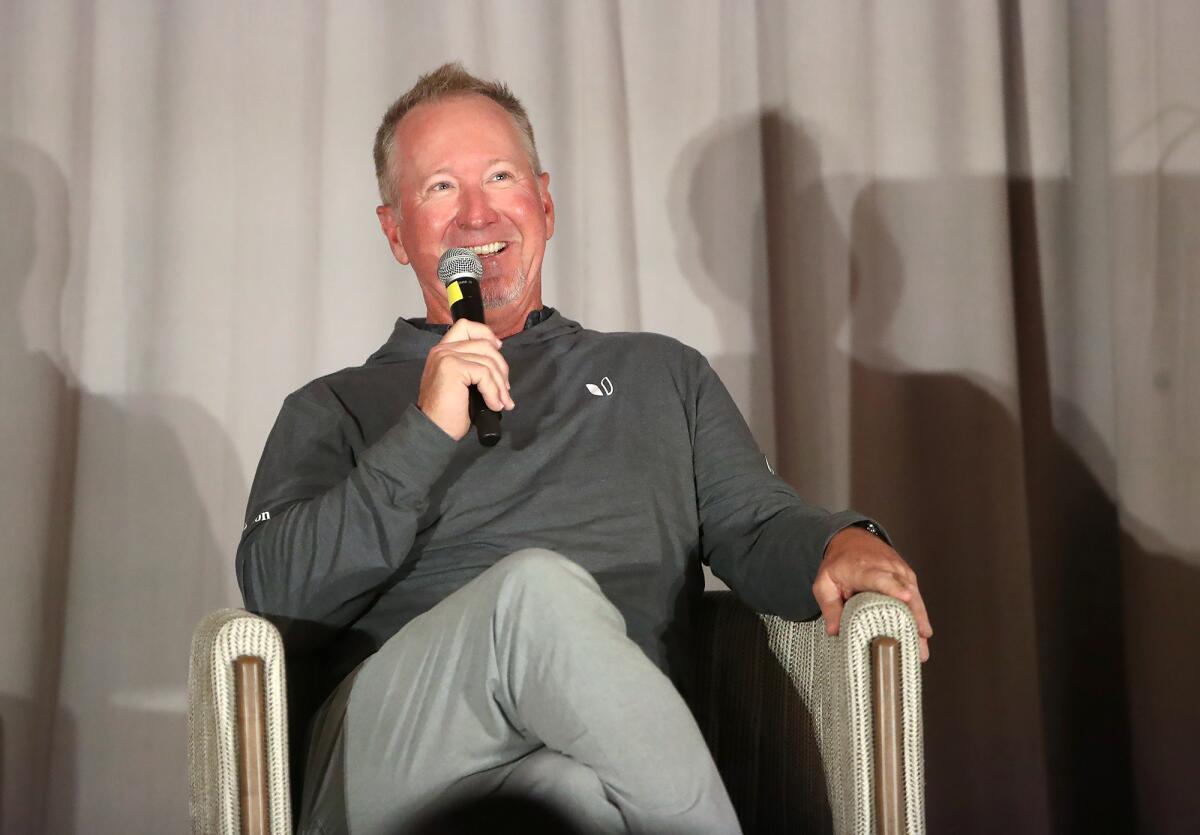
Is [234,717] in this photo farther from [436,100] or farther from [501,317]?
[436,100]

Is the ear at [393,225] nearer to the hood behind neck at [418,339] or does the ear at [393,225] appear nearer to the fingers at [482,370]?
the hood behind neck at [418,339]

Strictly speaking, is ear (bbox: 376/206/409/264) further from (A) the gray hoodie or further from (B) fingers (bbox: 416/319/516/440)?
(B) fingers (bbox: 416/319/516/440)

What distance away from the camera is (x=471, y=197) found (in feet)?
5.32

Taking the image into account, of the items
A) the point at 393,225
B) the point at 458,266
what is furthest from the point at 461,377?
the point at 393,225

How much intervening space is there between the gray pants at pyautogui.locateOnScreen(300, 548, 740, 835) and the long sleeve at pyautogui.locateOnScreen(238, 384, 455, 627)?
159 millimetres

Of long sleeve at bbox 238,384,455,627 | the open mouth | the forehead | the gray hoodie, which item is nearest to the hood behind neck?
the gray hoodie

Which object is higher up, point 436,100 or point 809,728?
point 436,100

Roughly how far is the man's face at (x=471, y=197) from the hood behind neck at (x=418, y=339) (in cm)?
6

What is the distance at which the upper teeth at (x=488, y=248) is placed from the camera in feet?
5.33

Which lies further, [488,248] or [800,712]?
[488,248]

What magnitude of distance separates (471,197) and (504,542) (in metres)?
0.48

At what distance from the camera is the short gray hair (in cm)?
167

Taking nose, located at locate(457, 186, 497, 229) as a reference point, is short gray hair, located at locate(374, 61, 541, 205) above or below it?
above

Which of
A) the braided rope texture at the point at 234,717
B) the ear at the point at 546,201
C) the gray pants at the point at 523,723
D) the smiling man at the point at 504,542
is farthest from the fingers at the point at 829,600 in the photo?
the ear at the point at 546,201
